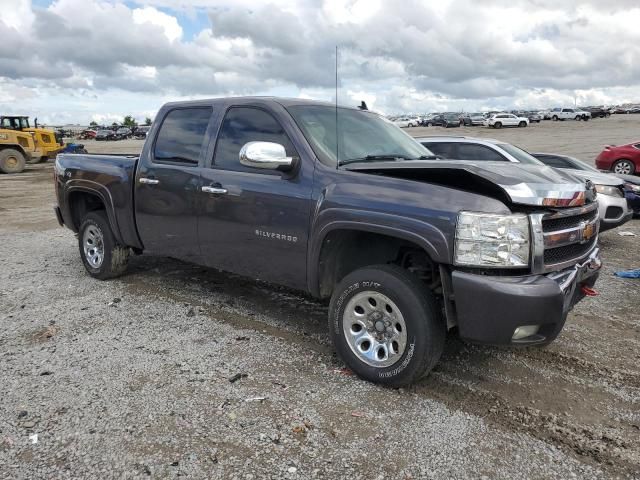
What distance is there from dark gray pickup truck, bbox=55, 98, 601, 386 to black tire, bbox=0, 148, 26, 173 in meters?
20.1

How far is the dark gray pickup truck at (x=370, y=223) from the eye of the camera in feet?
10.1

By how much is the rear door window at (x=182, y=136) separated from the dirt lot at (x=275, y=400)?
143 cm

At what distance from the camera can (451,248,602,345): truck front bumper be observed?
2.99m

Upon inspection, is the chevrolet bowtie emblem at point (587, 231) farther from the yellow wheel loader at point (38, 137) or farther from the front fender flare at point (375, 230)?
the yellow wheel loader at point (38, 137)

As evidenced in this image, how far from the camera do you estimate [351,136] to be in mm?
4281

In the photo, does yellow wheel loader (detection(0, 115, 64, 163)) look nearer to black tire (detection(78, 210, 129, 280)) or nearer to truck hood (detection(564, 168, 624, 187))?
black tire (detection(78, 210, 129, 280))

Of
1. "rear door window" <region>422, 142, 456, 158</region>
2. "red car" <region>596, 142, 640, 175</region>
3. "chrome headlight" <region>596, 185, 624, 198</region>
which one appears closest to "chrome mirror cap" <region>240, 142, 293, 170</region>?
"rear door window" <region>422, 142, 456, 158</region>

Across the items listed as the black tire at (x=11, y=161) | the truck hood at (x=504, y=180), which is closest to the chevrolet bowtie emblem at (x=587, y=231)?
the truck hood at (x=504, y=180)

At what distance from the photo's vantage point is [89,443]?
290 centimetres

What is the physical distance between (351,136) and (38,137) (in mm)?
23264

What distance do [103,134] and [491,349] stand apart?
75.8 meters

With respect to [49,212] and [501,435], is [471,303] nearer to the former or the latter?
[501,435]

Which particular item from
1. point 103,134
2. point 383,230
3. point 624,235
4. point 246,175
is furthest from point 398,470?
point 103,134

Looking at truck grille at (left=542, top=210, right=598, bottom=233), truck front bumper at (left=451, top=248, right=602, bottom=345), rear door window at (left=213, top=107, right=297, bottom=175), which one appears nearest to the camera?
truck front bumper at (left=451, top=248, right=602, bottom=345)
